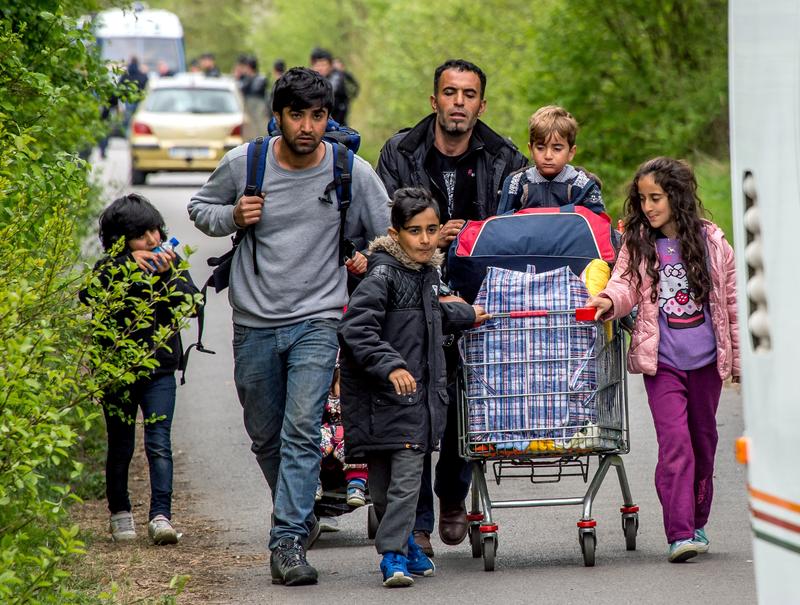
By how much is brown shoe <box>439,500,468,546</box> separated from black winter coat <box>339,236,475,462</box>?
91cm

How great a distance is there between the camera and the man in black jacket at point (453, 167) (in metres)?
8.09

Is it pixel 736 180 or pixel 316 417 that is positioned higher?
pixel 736 180

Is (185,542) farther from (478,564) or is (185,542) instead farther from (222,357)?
(222,357)

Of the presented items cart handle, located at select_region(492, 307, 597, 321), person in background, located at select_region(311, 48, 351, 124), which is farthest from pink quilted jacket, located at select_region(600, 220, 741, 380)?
person in background, located at select_region(311, 48, 351, 124)

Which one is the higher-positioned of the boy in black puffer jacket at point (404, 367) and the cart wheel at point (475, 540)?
the boy in black puffer jacket at point (404, 367)

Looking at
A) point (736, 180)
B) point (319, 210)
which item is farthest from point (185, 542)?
point (736, 180)

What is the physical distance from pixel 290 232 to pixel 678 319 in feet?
5.93

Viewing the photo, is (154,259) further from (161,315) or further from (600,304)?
(600,304)

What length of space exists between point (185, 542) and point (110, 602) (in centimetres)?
214

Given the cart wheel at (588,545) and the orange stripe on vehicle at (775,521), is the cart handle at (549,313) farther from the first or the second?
the orange stripe on vehicle at (775,521)

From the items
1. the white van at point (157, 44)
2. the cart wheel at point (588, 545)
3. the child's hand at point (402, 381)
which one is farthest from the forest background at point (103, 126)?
the white van at point (157, 44)

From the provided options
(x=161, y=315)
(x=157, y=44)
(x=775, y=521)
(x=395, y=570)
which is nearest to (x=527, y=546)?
(x=395, y=570)

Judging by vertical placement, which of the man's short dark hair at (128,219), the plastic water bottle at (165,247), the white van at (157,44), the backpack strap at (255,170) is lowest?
the plastic water bottle at (165,247)

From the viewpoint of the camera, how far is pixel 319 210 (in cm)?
755
